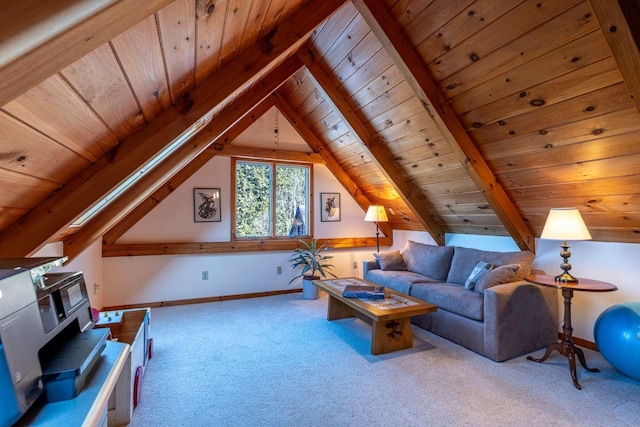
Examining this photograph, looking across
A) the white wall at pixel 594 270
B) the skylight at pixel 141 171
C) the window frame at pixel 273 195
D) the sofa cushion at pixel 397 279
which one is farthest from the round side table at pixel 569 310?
the window frame at pixel 273 195

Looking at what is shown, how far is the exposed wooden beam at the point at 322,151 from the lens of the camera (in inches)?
186

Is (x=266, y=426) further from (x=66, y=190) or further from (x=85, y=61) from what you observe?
(x=85, y=61)

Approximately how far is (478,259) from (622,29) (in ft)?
8.10

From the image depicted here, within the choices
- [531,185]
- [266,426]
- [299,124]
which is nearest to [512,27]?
[531,185]

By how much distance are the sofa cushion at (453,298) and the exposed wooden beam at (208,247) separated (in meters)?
1.93

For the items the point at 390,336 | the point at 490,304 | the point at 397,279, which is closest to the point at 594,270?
the point at 490,304

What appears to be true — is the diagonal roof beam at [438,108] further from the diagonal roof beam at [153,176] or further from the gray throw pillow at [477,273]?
the diagonal roof beam at [153,176]

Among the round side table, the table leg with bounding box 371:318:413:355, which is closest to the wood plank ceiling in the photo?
the round side table

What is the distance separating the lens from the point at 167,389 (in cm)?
219

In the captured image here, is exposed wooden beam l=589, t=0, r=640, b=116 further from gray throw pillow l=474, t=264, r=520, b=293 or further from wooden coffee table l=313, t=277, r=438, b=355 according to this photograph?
wooden coffee table l=313, t=277, r=438, b=355

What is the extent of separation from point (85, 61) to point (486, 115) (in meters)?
2.69

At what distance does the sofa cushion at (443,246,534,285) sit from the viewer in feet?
10.3

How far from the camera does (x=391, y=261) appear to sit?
438 cm

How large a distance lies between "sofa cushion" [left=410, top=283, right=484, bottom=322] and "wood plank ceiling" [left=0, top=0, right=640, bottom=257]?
917mm
